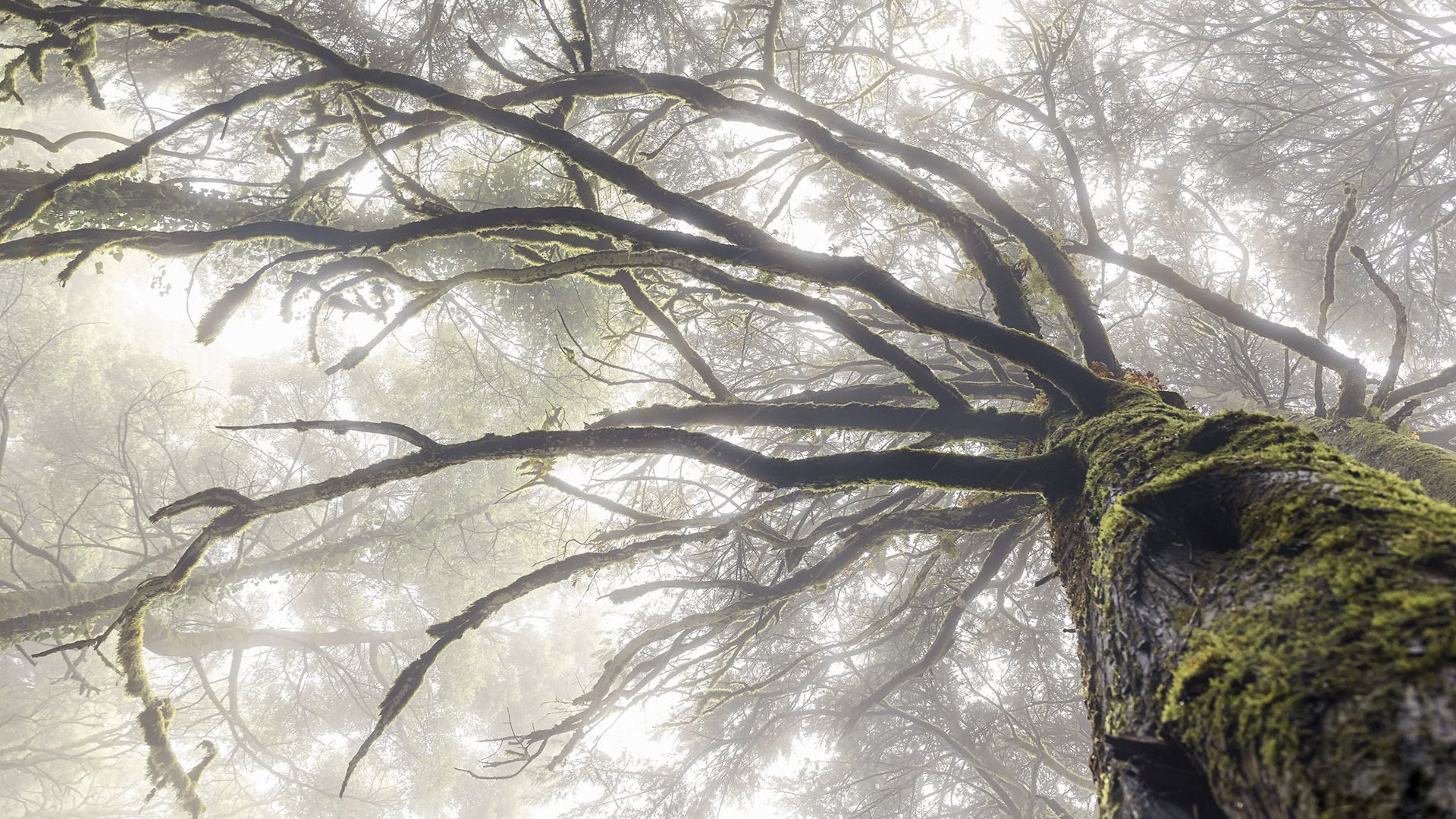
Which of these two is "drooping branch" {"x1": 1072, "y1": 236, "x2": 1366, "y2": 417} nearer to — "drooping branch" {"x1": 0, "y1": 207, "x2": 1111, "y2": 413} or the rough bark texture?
the rough bark texture

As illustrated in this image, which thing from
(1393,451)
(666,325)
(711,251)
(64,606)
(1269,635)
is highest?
(64,606)

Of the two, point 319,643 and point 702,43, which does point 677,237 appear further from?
point 319,643

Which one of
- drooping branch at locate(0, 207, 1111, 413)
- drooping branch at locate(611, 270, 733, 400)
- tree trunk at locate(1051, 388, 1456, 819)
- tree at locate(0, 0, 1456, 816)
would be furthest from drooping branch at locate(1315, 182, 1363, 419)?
drooping branch at locate(611, 270, 733, 400)

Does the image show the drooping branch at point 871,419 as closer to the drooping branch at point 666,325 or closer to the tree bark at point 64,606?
the drooping branch at point 666,325

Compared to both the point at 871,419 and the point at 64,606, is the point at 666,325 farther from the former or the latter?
the point at 64,606

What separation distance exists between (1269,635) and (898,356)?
72.4 inches

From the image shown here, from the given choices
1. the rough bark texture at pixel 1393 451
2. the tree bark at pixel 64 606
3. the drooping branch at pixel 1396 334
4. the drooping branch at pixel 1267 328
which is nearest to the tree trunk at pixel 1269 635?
the rough bark texture at pixel 1393 451

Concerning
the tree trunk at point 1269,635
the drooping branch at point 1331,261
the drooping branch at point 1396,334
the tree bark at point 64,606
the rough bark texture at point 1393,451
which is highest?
the tree bark at point 64,606

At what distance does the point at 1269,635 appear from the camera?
1003 mm

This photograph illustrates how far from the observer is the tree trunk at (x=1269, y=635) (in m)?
0.75

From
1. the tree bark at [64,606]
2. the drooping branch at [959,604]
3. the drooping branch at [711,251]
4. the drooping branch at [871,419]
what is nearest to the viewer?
the drooping branch at [711,251]

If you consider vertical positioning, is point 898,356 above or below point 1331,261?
below

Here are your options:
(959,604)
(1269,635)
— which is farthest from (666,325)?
(959,604)

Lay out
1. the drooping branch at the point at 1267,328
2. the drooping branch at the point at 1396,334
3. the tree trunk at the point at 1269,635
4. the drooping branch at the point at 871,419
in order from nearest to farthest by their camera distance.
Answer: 1. the tree trunk at the point at 1269,635
2. the drooping branch at the point at 871,419
3. the drooping branch at the point at 1396,334
4. the drooping branch at the point at 1267,328
